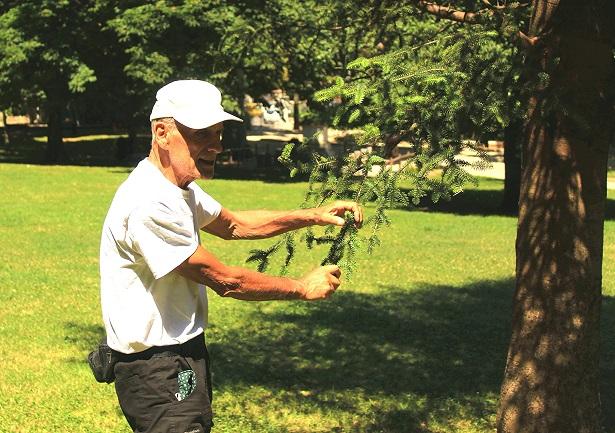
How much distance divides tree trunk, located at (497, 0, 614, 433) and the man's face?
7.20 ft

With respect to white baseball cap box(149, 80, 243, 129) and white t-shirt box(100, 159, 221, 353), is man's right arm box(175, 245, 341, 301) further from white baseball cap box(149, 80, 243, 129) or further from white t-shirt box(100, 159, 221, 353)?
white baseball cap box(149, 80, 243, 129)

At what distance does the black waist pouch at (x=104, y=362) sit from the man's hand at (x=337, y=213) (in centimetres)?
113

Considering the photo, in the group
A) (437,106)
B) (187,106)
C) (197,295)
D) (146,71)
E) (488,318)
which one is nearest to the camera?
(187,106)

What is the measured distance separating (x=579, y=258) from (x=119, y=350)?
285cm

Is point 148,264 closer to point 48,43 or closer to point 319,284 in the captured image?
point 319,284

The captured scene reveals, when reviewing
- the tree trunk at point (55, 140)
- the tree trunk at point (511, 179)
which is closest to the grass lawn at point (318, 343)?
the tree trunk at point (511, 179)

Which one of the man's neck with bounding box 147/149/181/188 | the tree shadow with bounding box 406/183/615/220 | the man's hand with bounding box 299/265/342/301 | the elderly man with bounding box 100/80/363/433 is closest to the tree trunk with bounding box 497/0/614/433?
the man's hand with bounding box 299/265/342/301

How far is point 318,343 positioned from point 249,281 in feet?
16.8

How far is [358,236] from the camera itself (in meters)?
4.71

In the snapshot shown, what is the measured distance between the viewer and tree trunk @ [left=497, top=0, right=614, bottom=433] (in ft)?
17.4

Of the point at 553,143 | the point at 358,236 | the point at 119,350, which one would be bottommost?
the point at 119,350

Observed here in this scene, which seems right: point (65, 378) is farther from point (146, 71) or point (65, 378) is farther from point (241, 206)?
point (146, 71)

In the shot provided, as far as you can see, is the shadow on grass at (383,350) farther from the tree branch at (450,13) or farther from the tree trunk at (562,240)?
the tree branch at (450,13)

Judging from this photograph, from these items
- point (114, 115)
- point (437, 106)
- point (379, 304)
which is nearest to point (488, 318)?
point (379, 304)
